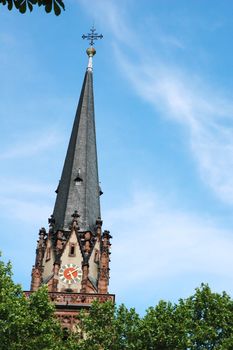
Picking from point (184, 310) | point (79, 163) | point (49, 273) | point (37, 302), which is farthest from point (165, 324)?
point (79, 163)

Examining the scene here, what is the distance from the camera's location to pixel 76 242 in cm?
5181

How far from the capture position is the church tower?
48566 millimetres

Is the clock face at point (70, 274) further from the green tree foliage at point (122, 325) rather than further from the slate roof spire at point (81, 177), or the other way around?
the green tree foliage at point (122, 325)

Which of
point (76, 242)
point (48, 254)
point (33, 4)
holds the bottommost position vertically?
point (33, 4)

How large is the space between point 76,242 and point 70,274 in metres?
2.84

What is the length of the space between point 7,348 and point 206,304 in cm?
1049

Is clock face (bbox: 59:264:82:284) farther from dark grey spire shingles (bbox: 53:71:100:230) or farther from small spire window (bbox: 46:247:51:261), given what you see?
dark grey spire shingles (bbox: 53:71:100:230)

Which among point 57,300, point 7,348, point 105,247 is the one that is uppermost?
point 105,247

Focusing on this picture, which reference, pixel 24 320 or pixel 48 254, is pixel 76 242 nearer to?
pixel 48 254

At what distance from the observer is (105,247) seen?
52344 mm

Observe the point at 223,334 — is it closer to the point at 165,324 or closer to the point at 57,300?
the point at 165,324

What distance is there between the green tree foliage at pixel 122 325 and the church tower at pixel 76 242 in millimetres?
13955

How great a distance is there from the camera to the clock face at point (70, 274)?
164 ft

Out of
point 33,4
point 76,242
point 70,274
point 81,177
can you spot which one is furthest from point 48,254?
point 33,4
